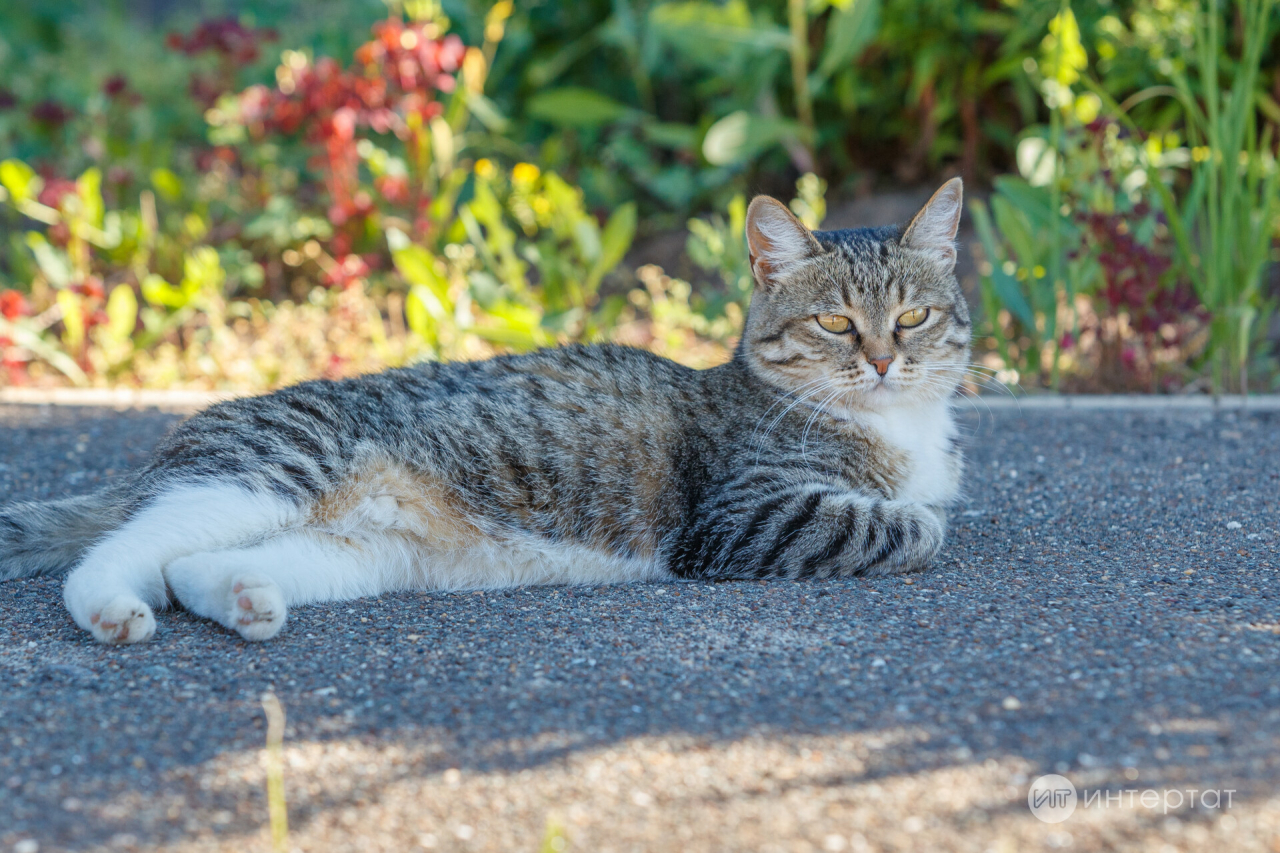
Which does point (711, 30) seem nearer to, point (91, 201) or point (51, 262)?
point (91, 201)

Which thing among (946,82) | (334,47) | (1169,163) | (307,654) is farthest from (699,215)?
(307,654)

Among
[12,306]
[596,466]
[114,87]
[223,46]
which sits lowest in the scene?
[596,466]

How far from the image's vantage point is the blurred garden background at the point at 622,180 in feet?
14.1

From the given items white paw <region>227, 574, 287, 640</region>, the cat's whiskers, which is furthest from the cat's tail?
the cat's whiskers

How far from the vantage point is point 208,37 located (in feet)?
18.4

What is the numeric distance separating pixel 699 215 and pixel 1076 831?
5.68 meters

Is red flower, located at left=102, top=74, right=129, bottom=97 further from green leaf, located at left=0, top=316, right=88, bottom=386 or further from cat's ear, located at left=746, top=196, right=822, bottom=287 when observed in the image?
cat's ear, located at left=746, top=196, right=822, bottom=287

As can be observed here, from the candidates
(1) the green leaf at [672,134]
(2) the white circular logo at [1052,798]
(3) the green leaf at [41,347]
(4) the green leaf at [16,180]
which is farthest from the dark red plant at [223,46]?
(2) the white circular logo at [1052,798]

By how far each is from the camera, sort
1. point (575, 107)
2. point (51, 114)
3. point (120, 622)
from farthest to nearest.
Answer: point (575, 107)
point (51, 114)
point (120, 622)

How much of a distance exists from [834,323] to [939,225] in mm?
477

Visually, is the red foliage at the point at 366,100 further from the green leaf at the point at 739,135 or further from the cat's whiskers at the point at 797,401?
the cat's whiskers at the point at 797,401

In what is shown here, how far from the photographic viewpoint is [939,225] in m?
3.10

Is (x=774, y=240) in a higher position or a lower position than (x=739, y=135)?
lower

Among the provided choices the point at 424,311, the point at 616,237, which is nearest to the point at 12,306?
the point at 424,311
